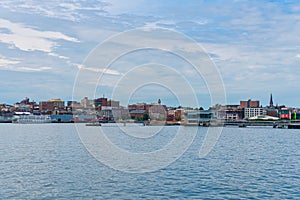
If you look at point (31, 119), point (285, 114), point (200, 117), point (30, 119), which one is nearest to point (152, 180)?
point (200, 117)

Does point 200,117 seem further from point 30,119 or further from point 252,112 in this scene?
point 30,119

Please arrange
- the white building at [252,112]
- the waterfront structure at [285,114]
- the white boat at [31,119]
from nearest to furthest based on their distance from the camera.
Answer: the waterfront structure at [285,114]
the white boat at [31,119]
the white building at [252,112]

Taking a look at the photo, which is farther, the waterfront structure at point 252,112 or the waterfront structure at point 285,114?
the waterfront structure at point 252,112

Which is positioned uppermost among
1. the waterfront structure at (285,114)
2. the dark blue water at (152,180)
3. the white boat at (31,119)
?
the waterfront structure at (285,114)

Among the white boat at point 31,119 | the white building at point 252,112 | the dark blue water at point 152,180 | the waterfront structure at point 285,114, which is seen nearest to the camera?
the dark blue water at point 152,180

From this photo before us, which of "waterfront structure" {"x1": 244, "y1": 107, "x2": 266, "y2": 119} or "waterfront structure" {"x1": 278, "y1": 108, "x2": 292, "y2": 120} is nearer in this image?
"waterfront structure" {"x1": 278, "y1": 108, "x2": 292, "y2": 120}

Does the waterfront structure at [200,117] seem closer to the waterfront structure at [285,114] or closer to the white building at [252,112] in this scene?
the waterfront structure at [285,114]

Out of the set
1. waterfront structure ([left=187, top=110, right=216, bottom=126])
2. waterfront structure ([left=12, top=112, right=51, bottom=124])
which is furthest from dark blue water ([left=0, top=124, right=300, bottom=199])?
waterfront structure ([left=12, top=112, right=51, bottom=124])

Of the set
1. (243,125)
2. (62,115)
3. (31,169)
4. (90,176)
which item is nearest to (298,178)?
(90,176)

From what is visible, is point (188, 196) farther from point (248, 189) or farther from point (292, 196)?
point (292, 196)

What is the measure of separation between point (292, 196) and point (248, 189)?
2039 mm

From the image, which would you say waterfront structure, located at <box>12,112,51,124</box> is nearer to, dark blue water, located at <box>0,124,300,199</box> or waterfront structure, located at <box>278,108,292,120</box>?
waterfront structure, located at <box>278,108,292,120</box>

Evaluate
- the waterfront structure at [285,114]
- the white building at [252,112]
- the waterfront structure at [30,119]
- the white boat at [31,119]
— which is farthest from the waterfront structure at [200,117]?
the waterfront structure at [30,119]

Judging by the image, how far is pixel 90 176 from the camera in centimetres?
2144
